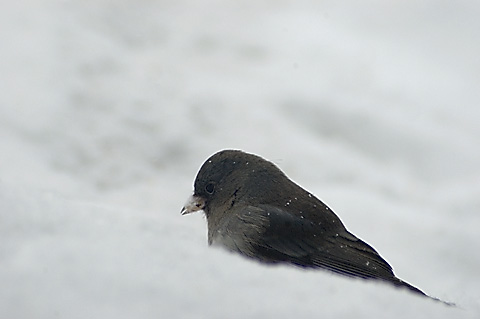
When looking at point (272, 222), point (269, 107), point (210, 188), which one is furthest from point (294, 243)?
point (269, 107)

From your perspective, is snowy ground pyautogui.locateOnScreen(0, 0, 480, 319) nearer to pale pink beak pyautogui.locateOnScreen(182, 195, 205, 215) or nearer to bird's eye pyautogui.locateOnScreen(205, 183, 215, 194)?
pale pink beak pyautogui.locateOnScreen(182, 195, 205, 215)

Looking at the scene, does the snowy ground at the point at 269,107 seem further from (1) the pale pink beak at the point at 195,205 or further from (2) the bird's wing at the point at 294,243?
(2) the bird's wing at the point at 294,243

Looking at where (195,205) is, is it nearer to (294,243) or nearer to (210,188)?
(210,188)

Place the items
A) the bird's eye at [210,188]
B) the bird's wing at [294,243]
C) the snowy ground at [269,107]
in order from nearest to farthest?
the bird's wing at [294,243] → the bird's eye at [210,188] → the snowy ground at [269,107]

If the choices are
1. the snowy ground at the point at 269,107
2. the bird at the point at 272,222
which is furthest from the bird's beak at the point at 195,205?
the snowy ground at the point at 269,107

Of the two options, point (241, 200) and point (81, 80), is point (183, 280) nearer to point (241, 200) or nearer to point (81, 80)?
point (241, 200)

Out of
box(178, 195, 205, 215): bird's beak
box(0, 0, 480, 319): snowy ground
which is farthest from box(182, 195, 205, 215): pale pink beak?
box(0, 0, 480, 319): snowy ground

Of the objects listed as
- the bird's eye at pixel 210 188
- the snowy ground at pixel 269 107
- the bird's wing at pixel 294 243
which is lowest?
the bird's wing at pixel 294 243
